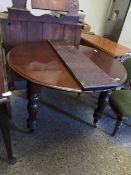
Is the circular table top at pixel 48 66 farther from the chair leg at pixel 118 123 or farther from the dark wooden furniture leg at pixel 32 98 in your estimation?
the chair leg at pixel 118 123

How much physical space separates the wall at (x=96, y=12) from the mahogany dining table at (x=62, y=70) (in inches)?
79.1

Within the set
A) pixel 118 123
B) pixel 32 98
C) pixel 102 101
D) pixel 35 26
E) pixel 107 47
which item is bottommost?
pixel 118 123

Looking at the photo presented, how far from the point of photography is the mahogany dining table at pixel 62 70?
3.82 ft

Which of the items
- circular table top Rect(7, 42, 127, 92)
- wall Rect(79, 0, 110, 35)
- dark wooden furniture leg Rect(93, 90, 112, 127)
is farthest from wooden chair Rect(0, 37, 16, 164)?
wall Rect(79, 0, 110, 35)

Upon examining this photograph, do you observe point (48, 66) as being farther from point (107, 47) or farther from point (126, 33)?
point (126, 33)

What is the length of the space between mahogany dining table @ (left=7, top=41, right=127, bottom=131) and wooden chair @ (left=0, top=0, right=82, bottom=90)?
19cm

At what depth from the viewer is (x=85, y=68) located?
137cm

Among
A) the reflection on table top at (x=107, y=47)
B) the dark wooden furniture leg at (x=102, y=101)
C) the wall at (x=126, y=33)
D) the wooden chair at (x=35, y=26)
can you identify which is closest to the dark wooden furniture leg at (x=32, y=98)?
the wooden chair at (x=35, y=26)

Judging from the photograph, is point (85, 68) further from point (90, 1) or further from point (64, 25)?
point (90, 1)

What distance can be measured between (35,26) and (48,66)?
70 centimetres

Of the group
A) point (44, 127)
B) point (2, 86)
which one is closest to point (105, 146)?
point (44, 127)

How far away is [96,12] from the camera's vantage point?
11.4 ft

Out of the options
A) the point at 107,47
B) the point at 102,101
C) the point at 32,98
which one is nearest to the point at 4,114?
the point at 32,98

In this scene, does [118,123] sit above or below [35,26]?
below
